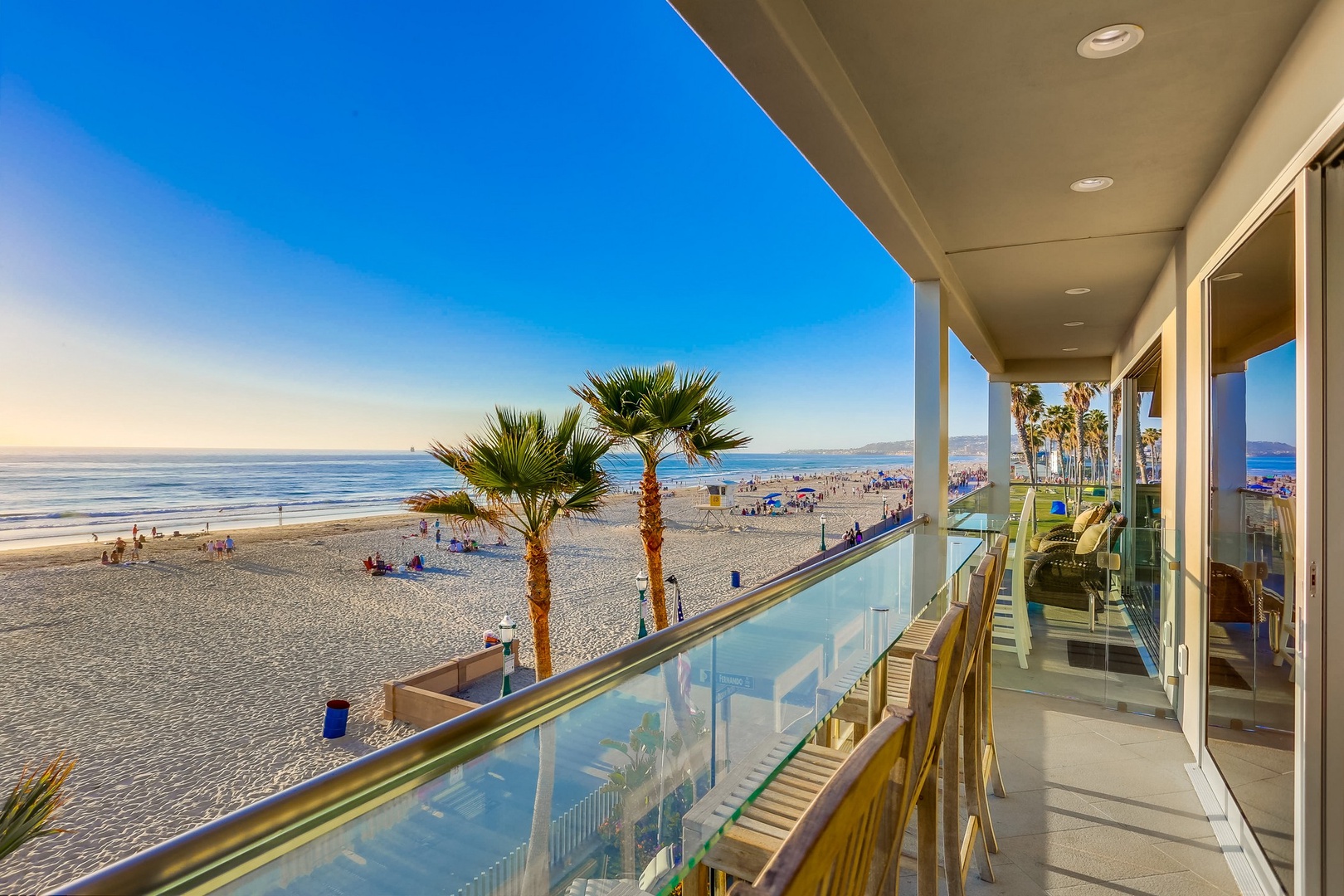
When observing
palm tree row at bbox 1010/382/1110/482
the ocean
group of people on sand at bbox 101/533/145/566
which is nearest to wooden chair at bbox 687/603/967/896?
group of people on sand at bbox 101/533/145/566

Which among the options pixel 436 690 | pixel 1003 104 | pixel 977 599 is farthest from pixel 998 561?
pixel 436 690

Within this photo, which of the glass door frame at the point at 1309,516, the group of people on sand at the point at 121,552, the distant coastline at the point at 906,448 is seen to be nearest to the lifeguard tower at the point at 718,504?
the distant coastline at the point at 906,448

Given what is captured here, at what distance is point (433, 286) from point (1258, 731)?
41.6 metres

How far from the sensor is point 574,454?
7.53 meters

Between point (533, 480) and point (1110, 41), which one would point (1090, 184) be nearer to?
point (1110, 41)

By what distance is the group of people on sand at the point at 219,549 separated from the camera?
20.0 metres

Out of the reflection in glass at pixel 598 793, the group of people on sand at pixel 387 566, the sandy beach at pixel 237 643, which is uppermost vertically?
the reflection in glass at pixel 598 793

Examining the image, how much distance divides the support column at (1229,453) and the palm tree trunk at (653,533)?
619 cm

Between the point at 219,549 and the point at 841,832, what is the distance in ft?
80.4

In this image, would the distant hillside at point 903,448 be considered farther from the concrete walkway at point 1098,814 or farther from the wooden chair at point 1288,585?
the wooden chair at point 1288,585

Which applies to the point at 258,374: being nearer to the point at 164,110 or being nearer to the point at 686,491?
the point at 164,110

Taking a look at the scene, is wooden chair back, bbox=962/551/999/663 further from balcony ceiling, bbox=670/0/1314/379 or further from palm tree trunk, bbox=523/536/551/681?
palm tree trunk, bbox=523/536/551/681

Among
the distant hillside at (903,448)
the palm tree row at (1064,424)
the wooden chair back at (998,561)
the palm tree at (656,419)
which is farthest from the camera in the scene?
the distant hillside at (903,448)

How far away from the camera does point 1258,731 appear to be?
2.13 m
